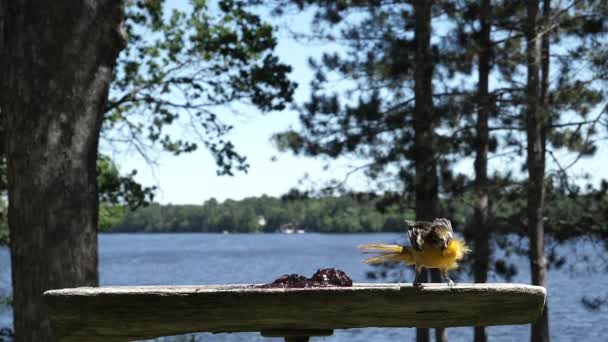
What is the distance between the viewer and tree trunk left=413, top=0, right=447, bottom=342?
1058 cm

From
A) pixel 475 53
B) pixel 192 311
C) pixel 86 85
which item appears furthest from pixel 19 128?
pixel 475 53

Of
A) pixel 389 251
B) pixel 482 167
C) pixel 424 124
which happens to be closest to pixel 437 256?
pixel 389 251

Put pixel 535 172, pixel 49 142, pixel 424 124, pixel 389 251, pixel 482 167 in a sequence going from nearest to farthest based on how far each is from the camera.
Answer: pixel 389 251
pixel 49 142
pixel 424 124
pixel 535 172
pixel 482 167

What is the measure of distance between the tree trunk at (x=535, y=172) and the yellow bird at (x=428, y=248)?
7.93 metres

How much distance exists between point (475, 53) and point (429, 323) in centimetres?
784

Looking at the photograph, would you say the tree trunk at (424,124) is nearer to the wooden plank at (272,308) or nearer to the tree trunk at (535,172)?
the tree trunk at (535,172)

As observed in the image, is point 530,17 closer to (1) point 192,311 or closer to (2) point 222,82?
(2) point 222,82

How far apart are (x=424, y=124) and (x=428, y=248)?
7.91 meters

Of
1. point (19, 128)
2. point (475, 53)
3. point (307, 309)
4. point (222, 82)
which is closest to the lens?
point (307, 309)

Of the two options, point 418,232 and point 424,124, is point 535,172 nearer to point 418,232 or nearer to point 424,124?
point 424,124

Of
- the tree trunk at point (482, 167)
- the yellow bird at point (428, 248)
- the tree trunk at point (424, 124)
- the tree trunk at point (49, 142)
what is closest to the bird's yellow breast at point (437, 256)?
the yellow bird at point (428, 248)

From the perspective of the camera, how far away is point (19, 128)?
176 inches

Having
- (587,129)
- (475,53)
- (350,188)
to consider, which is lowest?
(350,188)

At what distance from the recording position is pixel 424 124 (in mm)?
10656
